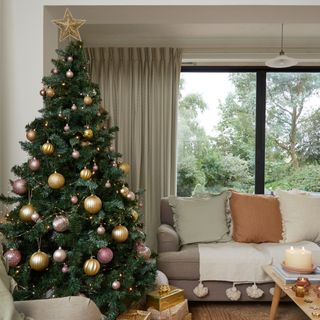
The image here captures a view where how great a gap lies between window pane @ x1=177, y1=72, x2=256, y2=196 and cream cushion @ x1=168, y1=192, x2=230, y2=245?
4.05 ft

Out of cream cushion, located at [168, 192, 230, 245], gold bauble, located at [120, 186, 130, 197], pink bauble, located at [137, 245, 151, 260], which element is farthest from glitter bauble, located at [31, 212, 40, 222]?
cream cushion, located at [168, 192, 230, 245]

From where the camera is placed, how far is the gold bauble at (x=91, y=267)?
2.22 meters

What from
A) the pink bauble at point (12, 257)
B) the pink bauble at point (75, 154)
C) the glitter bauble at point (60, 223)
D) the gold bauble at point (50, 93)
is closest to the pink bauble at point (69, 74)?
the gold bauble at point (50, 93)

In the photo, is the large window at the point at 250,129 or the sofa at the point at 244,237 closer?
the sofa at the point at 244,237

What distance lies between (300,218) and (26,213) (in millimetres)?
2520

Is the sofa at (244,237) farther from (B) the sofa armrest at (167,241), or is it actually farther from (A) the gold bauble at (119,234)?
(A) the gold bauble at (119,234)

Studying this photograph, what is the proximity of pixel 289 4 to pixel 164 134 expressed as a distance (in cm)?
222

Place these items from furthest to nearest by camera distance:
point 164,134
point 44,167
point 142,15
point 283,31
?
point 164,134
point 283,31
point 142,15
point 44,167

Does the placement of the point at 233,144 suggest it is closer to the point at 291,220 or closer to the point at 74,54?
the point at 291,220

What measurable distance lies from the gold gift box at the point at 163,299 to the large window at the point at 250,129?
2331 millimetres

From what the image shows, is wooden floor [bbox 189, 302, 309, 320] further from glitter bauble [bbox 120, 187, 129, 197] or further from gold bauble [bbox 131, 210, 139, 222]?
glitter bauble [bbox 120, 187, 129, 197]

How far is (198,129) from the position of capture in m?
5.04

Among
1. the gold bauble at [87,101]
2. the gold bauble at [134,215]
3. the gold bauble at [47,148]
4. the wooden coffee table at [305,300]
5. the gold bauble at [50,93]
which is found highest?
the gold bauble at [50,93]

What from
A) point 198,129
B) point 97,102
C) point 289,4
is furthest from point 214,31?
point 97,102
